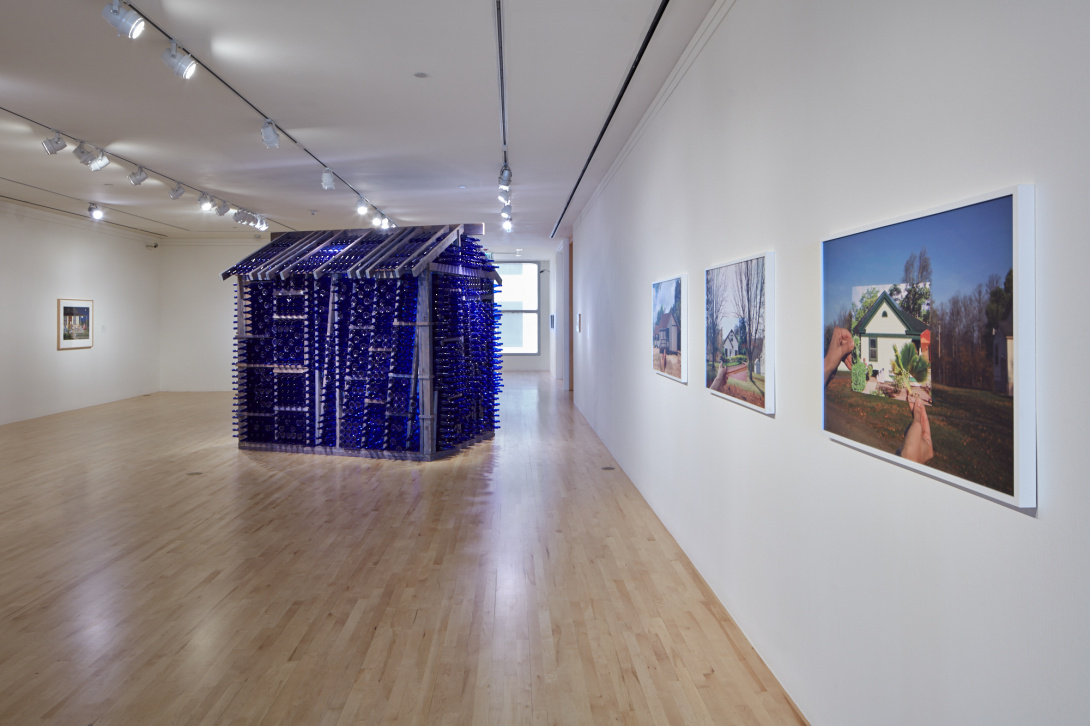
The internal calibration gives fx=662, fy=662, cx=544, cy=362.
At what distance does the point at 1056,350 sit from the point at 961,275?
314 millimetres

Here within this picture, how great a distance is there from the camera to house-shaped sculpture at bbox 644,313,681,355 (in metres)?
4.60

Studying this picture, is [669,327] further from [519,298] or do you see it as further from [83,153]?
[519,298]

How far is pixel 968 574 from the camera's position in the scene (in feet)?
5.37

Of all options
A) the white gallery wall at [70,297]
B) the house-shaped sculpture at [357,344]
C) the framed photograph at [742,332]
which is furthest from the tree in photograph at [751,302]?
the white gallery wall at [70,297]

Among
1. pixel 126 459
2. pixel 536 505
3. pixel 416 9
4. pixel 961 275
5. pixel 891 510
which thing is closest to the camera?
pixel 961 275

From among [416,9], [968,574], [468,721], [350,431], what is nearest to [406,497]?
[350,431]

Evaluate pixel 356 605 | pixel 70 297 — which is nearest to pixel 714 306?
pixel 356 605

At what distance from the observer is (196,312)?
14.1m

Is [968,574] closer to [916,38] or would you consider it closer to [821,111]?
[916,38]

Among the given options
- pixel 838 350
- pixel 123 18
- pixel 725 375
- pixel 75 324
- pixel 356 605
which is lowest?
pixel 356 605

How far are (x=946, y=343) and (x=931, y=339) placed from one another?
0.22ft

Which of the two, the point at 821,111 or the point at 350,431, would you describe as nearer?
the point at 821,111

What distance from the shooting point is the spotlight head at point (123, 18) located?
3639mm

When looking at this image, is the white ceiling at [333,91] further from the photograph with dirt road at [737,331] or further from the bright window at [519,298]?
the bright window at [519,298]
